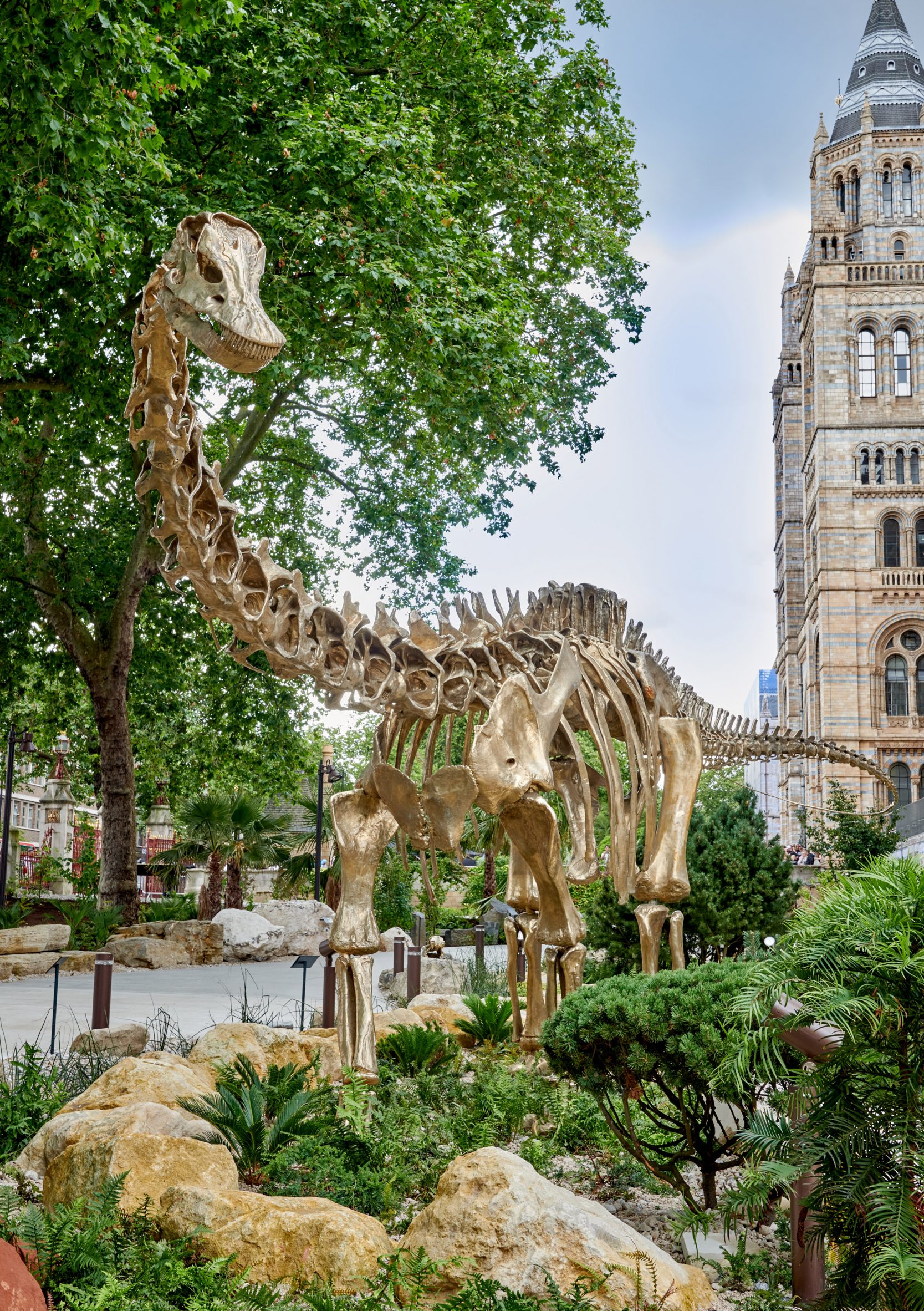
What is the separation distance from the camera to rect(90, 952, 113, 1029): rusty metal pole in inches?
380

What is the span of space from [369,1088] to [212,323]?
399 cm

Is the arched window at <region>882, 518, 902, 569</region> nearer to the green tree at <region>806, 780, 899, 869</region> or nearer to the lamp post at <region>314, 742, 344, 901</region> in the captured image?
the green tree at <region>806, 780, 899, 869</region>

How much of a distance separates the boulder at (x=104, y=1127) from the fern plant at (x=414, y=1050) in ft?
7.97

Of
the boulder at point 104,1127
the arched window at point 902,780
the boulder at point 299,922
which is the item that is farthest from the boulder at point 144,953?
the arched window at point 902,780

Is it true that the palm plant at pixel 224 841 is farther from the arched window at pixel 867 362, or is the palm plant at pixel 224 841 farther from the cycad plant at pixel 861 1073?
the arched window at pixel 867 362

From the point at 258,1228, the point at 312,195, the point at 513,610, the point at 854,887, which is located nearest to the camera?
the point at 854,887

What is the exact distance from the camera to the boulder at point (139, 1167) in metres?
4.84

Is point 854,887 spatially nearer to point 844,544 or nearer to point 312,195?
point 312,195

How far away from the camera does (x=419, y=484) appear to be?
18875 mm

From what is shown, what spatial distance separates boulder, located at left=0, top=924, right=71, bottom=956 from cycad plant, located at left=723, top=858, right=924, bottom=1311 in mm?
16416

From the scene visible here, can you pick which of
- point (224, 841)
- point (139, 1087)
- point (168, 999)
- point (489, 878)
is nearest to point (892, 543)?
point (489, 878)

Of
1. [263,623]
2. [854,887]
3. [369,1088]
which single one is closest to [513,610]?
[263,623]

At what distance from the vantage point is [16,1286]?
3289 mm

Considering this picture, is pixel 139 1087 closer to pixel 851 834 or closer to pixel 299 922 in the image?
pixel 299 922
